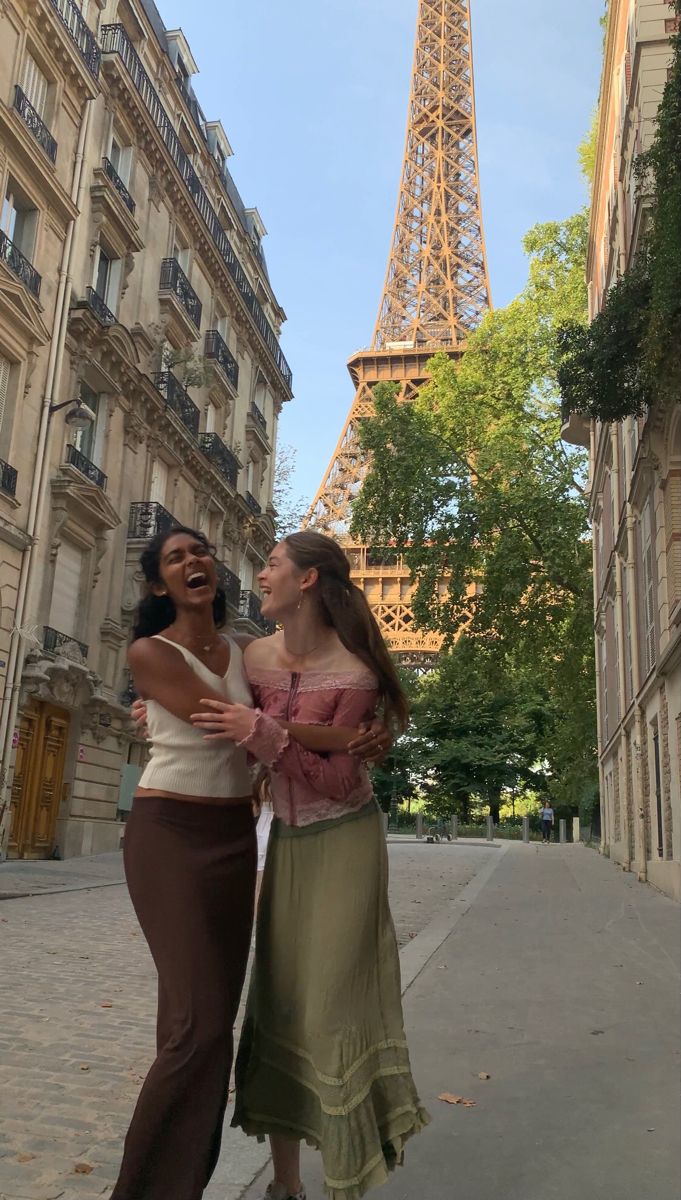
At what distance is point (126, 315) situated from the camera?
865 inches

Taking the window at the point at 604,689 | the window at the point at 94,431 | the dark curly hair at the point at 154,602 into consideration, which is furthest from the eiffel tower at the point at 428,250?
the dark curly hair at the point at 154,602

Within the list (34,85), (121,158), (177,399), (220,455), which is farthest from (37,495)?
(220,455)

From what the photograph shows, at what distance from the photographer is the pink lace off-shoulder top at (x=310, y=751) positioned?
2480 millimetres

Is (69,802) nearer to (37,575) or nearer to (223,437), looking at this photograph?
(37,575)

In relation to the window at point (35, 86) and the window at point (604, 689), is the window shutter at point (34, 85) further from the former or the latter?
the window at point (604, 689)

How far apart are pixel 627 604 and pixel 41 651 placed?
10.2 m

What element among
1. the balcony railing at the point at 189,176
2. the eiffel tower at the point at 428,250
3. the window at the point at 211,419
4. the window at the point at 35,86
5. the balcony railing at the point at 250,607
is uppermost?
the eiffel tower at the point at 428,250

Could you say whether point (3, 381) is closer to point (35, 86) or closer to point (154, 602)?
A: point (35, 86)

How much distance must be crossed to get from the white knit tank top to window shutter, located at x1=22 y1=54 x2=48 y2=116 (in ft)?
58.4

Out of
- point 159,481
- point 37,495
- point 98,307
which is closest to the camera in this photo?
point 37,495

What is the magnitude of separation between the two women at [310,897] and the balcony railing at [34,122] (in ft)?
55.5

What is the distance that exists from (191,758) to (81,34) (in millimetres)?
20736

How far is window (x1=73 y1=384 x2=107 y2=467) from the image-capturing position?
66.5 ft

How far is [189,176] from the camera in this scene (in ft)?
84.4
